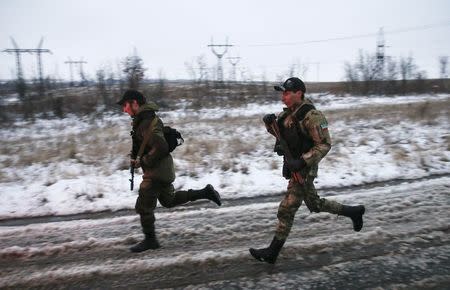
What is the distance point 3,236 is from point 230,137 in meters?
7.86

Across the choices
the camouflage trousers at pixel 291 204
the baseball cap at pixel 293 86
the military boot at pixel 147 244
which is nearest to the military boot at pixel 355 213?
the camouflage trousers at pixel 291 204

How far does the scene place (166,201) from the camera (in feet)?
Result: 16.7

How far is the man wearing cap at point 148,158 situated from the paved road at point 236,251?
1.06 ft

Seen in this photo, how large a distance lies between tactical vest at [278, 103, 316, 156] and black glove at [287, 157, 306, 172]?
0.15 meters

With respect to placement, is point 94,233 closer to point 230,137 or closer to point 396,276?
point 396,276

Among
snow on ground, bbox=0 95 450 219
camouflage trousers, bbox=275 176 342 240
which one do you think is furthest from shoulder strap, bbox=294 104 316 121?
snow on ground, bbox=0 95 450 219

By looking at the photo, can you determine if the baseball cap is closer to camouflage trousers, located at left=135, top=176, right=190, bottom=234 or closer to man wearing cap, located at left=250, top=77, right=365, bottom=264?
man wearing cap, located at left=250, top=77, right=365, bottom=264

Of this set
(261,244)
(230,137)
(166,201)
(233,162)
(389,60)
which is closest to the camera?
(261,244)

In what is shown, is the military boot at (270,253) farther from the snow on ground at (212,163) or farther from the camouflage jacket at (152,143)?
the snow on ground at (212,163)

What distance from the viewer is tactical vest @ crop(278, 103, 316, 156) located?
4066 mm

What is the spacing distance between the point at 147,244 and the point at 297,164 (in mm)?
1941

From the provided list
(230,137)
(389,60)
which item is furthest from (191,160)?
(389,60)

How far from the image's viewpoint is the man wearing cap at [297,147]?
4004mm

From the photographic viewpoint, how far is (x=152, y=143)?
4.55 metres
